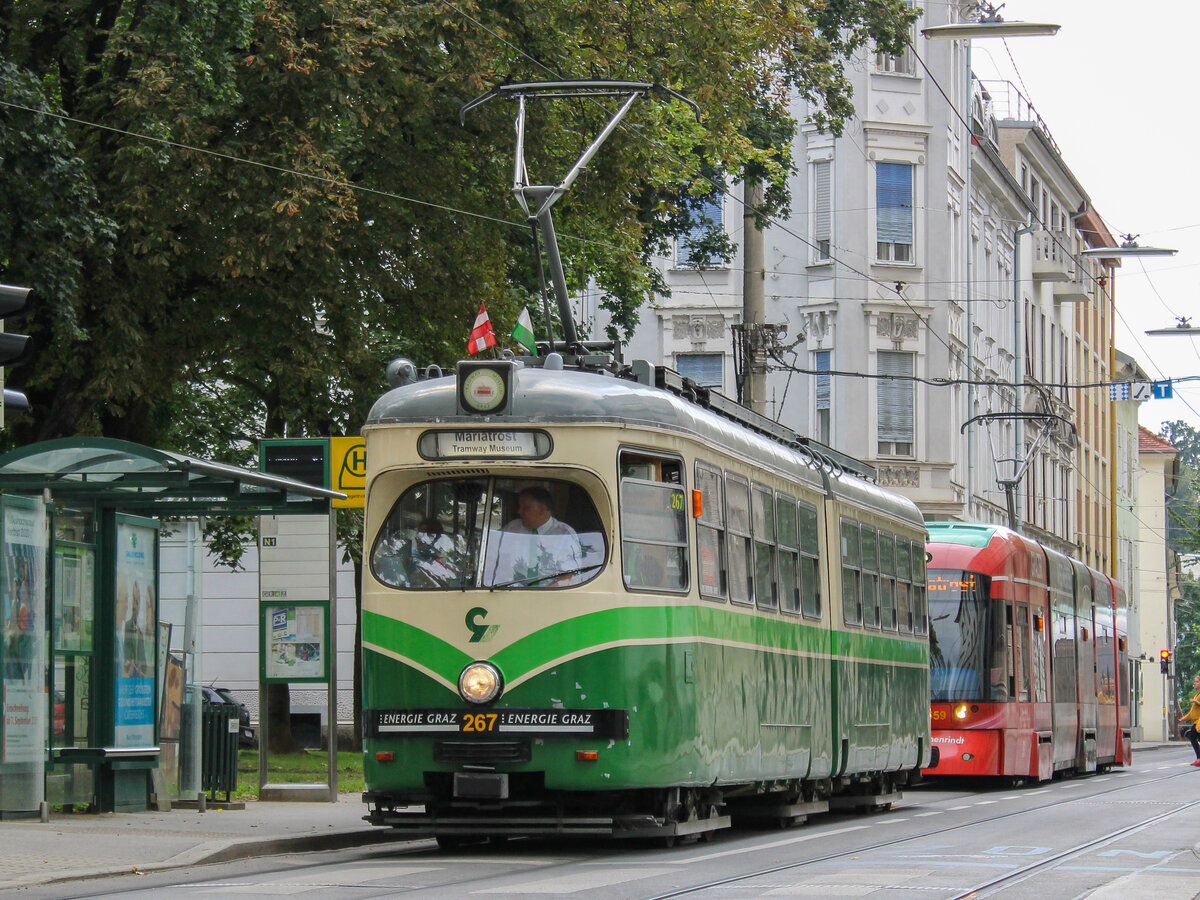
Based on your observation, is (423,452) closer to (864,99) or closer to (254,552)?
(254,552)

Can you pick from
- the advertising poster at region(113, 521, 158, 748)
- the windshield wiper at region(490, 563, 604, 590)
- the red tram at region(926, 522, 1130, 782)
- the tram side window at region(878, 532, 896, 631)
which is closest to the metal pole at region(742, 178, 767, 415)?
the red tram at region(926, 522, 1130, 782)

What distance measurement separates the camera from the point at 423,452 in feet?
43.9

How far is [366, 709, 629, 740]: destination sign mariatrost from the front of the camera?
42.4 feet

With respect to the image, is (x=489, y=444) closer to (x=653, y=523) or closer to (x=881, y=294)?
(x=653, y=523)

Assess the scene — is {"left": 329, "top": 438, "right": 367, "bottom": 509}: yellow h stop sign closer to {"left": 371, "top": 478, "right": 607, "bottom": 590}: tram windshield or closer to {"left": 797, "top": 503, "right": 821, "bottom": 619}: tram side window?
{"left": 797, "top": 503, "right": 821, "bottom": 619}: tram side window

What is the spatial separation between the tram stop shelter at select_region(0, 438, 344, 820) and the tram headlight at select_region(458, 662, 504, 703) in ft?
10.7

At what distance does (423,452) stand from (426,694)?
1564 mm

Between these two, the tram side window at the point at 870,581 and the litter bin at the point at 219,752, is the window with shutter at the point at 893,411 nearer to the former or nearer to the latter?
the tram side window at the point at 870,581

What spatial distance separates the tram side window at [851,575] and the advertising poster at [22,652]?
6.81 metres

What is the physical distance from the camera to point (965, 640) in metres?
24.6

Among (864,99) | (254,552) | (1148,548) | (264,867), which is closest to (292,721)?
(254,552)

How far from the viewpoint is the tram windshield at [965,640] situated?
79.9ft

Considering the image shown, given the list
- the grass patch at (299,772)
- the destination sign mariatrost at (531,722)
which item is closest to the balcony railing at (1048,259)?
the grass patch at (299,772)

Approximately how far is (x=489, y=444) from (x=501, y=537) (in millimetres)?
606
